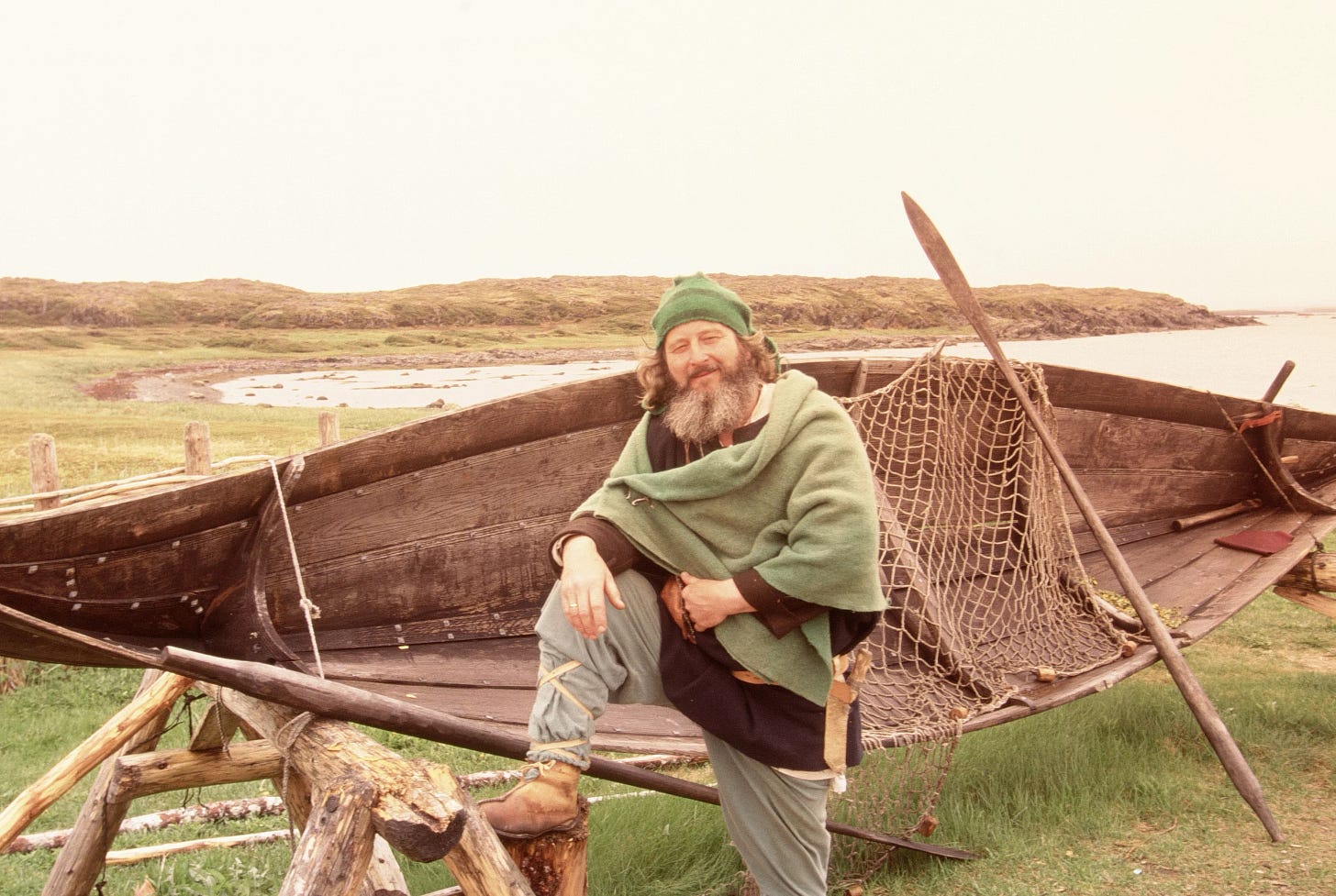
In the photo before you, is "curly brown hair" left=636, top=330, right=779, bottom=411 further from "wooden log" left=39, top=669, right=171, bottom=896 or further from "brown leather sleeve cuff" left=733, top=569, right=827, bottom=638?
"wooden log" left=39, top=669, right=171, bottom=896

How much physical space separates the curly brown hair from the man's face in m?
0.09

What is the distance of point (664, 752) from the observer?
265 cm

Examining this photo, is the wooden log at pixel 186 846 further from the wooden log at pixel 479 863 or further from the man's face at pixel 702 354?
the man's face at pixel 702 354

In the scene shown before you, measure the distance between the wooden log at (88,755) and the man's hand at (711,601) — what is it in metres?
1.80

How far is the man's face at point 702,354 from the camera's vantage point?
2367 mm

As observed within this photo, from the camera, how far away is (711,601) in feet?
7.14

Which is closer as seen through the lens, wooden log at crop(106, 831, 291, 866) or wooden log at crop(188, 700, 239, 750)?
wooden log at crop(188, 700, 239, 750)

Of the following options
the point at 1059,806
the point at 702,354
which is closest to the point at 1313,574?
the point at 1059,806

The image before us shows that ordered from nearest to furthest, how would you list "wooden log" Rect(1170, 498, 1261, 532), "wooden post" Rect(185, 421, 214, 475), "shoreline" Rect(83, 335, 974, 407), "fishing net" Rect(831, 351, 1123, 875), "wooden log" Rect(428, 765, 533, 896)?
1. "wooden log" Rect(428, 765, 533, 896)
2. "fishing net" Rect(831, 351, 1123, 875)
3. "wooden post" Rect(185, 421, 214, 475)
4. "wooden log" Rect(1170, 498, 1261, 532)
5. "shoreline" Rect(83, 335, 974, 407)

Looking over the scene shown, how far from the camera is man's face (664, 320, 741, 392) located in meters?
2.37

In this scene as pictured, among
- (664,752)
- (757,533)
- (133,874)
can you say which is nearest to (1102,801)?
(664,752)

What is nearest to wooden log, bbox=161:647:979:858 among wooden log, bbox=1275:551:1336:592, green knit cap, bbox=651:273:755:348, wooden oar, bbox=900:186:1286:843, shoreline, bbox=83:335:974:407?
green knit cap, bbox=651:273:755:348

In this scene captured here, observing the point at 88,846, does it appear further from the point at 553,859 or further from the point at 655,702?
the point at 655,702

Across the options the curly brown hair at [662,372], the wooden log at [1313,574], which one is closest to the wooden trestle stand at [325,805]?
the curly brown hair at [662,372]
